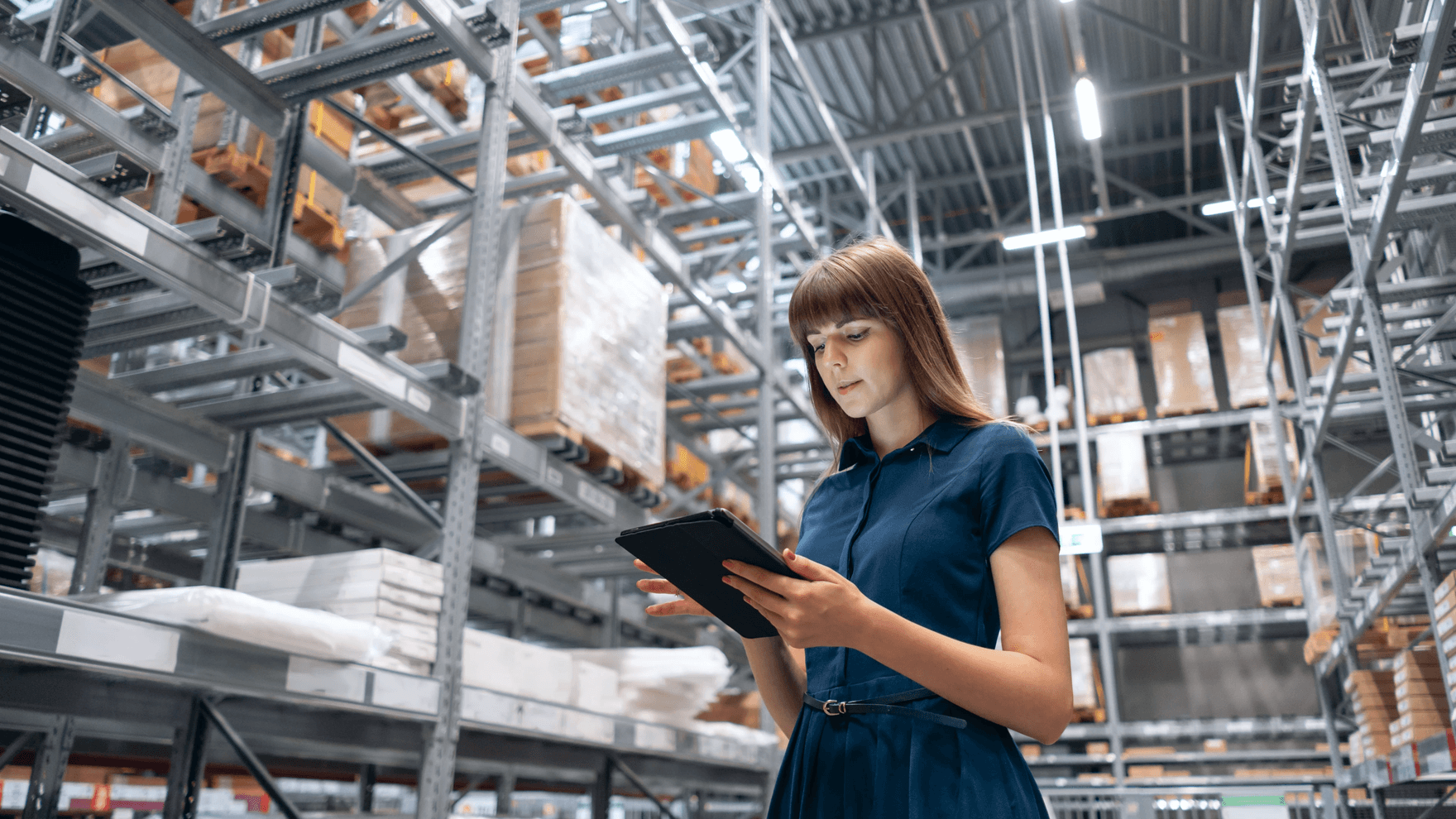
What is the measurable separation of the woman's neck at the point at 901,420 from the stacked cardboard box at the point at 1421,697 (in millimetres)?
→ 5891

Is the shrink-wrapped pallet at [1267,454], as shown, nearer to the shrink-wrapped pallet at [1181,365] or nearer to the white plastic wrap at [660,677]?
the shrink-wrapped pallet at [1181,365]

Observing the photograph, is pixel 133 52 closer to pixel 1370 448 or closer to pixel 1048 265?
pixel 1048 265

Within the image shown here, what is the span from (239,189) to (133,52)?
1008mm

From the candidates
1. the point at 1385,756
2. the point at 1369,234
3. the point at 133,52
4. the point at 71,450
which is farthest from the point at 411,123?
the point at 1385,756

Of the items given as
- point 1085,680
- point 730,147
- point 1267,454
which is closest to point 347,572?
A: point 730,147

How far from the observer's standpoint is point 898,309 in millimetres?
1296

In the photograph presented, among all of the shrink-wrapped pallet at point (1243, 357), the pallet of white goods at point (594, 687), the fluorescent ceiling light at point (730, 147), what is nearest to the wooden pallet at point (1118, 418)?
the shrink-wrapped pallet at point (1243, 357)

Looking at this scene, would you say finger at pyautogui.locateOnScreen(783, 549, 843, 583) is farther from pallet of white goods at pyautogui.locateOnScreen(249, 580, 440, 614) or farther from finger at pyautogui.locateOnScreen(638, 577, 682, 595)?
pallet of white goods at pyautogui.locateOnScreen(249, 580, 440, 614)

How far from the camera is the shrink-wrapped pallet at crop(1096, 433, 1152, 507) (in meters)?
11.9

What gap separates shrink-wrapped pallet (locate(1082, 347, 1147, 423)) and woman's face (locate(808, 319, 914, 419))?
1206cm

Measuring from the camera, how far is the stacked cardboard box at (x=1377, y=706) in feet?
24.2

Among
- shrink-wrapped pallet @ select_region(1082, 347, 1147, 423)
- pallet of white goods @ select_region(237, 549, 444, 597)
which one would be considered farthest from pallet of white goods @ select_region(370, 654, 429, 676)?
shrink-wrapped pallet @ select_region(1082, 347, 1147, 423)

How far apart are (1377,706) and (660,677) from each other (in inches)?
214

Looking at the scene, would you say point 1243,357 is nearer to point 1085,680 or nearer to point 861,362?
point 1085,680
